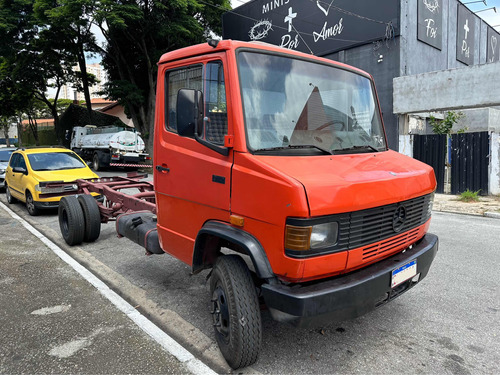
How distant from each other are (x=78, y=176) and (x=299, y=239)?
7.86 meters

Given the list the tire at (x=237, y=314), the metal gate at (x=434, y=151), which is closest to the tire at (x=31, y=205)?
the tire at (x=237, y=314)

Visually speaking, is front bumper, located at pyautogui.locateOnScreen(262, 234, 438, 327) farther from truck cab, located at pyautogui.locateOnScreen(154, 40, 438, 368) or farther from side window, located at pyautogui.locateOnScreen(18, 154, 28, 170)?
side window, located at pyautogui.locateOnScreen(18, 154, 28, 170)

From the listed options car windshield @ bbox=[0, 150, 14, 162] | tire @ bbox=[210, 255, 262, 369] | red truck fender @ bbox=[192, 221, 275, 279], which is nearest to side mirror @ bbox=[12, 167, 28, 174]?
car windshield @ bbox=[0, 150, 14, 162]

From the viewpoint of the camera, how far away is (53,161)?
9.66 metres

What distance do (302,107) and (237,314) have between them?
1700 mm

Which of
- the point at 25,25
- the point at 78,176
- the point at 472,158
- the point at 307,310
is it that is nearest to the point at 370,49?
the point at 472,158

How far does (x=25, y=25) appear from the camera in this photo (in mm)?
25469

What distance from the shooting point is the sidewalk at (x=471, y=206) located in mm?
9411

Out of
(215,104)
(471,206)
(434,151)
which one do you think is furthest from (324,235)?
(434,151)

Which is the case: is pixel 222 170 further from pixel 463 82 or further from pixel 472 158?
pixel 463 82

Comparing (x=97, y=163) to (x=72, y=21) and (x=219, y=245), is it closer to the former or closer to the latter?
(x=72, y=21)

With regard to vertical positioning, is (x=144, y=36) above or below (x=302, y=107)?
above

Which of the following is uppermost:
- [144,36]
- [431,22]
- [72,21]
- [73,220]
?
[72,21]

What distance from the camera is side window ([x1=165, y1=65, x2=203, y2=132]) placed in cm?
334
